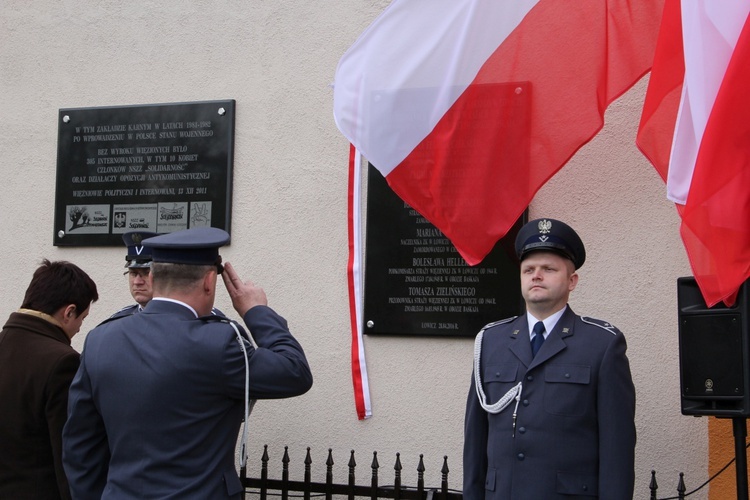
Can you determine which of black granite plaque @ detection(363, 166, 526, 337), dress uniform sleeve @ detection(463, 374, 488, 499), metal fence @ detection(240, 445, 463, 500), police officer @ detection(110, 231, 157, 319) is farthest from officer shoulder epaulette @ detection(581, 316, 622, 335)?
police officer @ detection(110, 231, 157, 319)

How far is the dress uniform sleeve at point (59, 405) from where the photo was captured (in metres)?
3.71

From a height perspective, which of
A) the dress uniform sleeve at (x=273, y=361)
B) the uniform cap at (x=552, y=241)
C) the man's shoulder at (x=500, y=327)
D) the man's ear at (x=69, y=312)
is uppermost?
the uniform cap at (x=552, y=241)

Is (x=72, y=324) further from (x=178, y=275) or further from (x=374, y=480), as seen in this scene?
(x=374, y=480)

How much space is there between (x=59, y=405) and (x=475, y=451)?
5.35ft

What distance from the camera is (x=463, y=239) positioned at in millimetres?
4207

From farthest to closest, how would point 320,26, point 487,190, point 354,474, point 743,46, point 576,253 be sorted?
point 320,26 < point 354,474 < point 487,190 < point 576,253 < point 743,46

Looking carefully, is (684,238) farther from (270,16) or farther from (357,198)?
(270,16)

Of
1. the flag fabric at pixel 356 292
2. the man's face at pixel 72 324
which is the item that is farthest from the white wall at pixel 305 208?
the man's face at pixel 72 324

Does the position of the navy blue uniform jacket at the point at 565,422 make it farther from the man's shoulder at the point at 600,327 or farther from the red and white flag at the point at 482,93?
the red and white flag at the point at 482,93

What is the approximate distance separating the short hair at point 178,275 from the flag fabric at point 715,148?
68.1 inches

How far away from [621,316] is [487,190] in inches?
39.4

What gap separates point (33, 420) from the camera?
3785 mm

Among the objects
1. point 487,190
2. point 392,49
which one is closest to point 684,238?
point 487,190

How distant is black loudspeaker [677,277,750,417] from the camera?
11.2 ft
